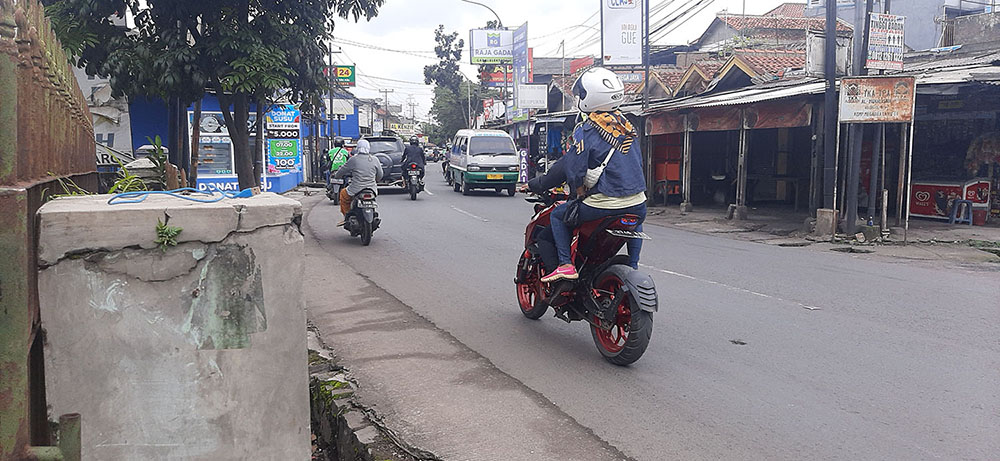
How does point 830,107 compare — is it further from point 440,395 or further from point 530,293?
point 440,395

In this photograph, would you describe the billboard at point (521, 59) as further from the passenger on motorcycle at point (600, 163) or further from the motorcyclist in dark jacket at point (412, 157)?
the passenger on motorcycle at point (600, 163)

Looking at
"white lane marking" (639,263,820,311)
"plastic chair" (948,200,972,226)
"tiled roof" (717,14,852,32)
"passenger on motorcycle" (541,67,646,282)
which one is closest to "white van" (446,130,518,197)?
"plastic chair" (948,200,972,226)

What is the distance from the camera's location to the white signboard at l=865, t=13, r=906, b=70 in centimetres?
1244

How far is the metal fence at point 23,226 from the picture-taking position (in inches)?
82.4

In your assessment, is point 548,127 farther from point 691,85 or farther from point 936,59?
point 936,59

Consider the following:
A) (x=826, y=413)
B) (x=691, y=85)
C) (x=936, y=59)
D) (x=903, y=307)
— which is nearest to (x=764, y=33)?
(x=691, y=85)

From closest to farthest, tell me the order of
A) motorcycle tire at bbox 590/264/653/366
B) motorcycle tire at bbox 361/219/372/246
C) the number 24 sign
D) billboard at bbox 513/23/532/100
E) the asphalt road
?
the asphalt road, motorcycle tire at bbox 590/264/653/366, motorcycle tire at bbox 361/219/372/246, billboard at bbox 513/23/532/100, the number 24 sign

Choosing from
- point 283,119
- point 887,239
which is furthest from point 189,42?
point 887,239

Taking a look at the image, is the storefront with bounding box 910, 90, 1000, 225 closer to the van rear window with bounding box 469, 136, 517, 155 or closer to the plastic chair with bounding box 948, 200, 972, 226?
the plastic chair with bounding box 948, 200, 972, 226

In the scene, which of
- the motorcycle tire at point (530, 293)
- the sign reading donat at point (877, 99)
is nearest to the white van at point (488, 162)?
the sign reading donat at point (877, 99)

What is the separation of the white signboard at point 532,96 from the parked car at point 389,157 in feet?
27.8

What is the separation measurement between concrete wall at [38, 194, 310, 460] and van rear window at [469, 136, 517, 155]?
21034 millimetres

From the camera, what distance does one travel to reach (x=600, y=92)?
5457 mm

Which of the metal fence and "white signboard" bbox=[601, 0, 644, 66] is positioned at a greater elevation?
"white signboard" bbox=[601, 0, 644, 66]
